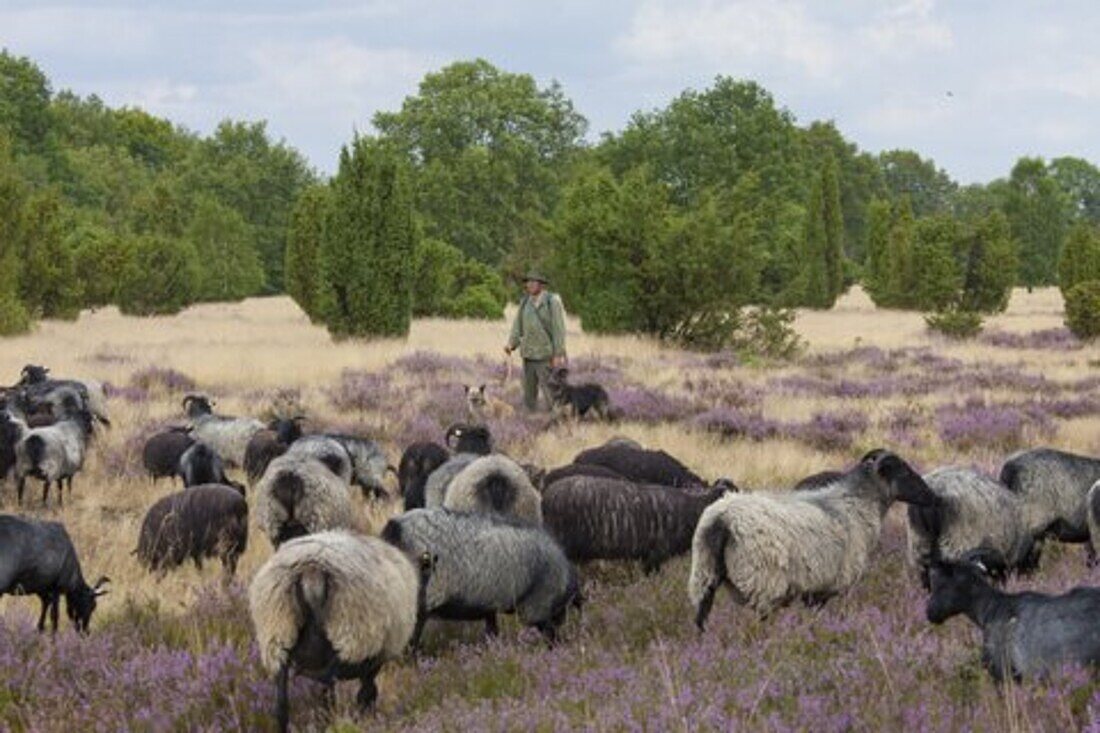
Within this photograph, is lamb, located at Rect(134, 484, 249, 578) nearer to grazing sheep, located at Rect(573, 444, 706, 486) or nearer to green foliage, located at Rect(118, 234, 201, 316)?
grazing sheep, located at Rect(573, 444, 706, 486)

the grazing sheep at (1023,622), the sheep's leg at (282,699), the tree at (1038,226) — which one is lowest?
the sheep's leg at (282,699)

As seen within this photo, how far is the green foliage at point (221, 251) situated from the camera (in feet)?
202

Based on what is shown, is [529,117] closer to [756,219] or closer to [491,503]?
[756,219]

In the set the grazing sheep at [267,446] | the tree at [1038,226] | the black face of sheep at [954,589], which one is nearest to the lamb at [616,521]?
the black face of sheep at [954,589]

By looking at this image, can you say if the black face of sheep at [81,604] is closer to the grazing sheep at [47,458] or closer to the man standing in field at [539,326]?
the grazing sheep at [47,458]

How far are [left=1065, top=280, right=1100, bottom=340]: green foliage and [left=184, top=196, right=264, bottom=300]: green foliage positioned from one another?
4358cm

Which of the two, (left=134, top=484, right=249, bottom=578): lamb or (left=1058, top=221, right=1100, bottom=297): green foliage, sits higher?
(left=1058, top=221, right=1100, bottom=297): green foliage

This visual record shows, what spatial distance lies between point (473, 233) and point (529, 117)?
38.3ft

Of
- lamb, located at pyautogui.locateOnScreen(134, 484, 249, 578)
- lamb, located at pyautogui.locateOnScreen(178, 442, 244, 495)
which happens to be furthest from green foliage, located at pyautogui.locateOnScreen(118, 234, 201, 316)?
lamb, located at pyautogui.locateOnScreen(134, 484, 249, 578)

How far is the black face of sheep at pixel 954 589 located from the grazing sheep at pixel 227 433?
359 inches

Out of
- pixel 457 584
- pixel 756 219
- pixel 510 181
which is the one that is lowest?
pixel 457 584

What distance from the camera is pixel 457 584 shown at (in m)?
6.12

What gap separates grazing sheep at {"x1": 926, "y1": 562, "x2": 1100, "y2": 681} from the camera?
4.73 meters

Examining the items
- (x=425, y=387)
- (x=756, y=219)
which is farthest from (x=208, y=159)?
(x=425, y=387)
